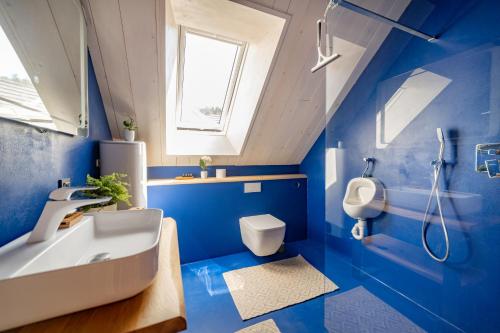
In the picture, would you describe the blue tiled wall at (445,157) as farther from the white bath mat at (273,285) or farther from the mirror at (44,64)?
the mirror at (44,64)

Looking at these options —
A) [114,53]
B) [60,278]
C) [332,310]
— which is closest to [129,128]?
[114,53]

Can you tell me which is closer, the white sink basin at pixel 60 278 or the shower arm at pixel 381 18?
the white sink basin at pixel 60 278

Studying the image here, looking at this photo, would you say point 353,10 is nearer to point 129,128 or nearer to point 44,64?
point 44,64

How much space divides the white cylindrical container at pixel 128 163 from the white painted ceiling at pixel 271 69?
0.39 metres

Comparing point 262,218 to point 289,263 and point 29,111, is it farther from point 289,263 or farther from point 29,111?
point 29,111

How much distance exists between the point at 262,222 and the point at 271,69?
58.6 inches

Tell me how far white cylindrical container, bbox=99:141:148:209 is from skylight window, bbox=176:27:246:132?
2.65 feet

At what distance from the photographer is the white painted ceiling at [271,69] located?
1.33 meters

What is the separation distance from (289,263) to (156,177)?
1.72 m

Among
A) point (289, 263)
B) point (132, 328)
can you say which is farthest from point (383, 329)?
point (132, 328)

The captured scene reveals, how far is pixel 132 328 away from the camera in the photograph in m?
0.45

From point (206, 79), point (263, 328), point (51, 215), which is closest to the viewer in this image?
point (51, 215)

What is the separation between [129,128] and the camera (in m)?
1.75

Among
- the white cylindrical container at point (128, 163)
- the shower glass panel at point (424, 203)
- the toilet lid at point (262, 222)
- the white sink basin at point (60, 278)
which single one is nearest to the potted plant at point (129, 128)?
the white cylindrical container at point (128, 163)
